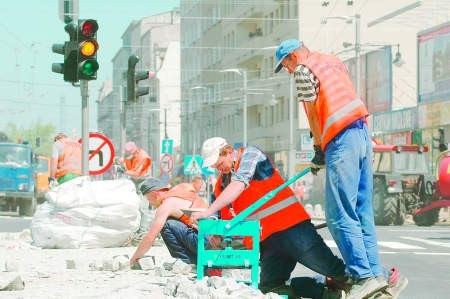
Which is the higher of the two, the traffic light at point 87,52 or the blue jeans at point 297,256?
the traffic light at point 87,52

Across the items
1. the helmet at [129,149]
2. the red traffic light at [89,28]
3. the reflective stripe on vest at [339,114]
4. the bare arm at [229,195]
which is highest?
the red traffic light at [89,28]

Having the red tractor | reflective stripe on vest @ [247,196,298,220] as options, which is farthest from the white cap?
the red tractor

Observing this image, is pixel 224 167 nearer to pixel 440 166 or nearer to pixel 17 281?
pixel 17 281

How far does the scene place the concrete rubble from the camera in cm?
856

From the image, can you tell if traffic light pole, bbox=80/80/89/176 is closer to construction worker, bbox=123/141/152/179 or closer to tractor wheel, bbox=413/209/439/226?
construction worker, bbox=123/141/152/179

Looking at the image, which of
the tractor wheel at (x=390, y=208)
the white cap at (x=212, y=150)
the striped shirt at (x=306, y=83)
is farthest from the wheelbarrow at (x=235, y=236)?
the tractor wheel at (x=390, y=208)

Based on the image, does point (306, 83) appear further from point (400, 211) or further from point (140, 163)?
point (400, 211)

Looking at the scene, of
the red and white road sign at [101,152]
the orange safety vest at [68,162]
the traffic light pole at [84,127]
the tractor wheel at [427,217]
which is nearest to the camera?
the traffic light pole at [84,127]

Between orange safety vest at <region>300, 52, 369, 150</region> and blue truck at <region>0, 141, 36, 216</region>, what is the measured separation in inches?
1149

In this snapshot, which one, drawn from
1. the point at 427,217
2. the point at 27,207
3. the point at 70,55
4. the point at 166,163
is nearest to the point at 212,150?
the point at 70,55

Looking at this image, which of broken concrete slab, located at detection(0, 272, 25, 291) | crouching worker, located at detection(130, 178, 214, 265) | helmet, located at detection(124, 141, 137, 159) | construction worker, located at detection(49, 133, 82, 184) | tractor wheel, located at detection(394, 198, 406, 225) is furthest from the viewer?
tractor wheel, located at detection(394, 198, 406, 225)

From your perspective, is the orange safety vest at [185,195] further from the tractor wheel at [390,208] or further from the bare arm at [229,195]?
the tractor wheel at [390,208]

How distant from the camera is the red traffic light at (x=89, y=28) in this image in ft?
54.6

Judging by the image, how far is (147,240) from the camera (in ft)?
36.2
